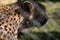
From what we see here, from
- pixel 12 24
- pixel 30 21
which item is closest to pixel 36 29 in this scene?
pixel 30 21

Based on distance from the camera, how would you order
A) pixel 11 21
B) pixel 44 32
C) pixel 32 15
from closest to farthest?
pixel 11 21
pixel 32 15
pixel 44 32

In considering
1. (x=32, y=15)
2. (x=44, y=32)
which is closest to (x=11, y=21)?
(x=32, y=15)

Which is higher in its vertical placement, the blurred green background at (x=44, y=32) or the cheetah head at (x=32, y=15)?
the cheetah head at (x=32, y=15)

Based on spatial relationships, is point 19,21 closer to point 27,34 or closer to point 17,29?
point 17,29

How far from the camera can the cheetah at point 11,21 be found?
3.50 m

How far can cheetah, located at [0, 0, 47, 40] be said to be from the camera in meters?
3.50

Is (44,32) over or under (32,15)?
under

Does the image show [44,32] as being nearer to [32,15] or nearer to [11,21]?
[32,15]

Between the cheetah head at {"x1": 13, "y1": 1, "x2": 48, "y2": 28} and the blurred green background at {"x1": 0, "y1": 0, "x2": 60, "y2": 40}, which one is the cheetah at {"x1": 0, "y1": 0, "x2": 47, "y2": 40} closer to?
the cheetah head at {"x1": 13, "y1": 1, "x2": 48, "y2": 28}

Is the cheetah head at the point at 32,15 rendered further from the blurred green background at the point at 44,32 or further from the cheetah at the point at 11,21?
the blurred green background at the point at 44,32

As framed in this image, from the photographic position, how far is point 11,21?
11.7ft

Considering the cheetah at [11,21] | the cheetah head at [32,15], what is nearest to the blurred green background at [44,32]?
the cheetah head at [32,15]

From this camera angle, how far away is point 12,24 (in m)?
3.58

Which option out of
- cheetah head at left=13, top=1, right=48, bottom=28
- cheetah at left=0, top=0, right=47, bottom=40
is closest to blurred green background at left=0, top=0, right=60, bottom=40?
cheetah head at left=13, top=1, right=48, bottom=28
